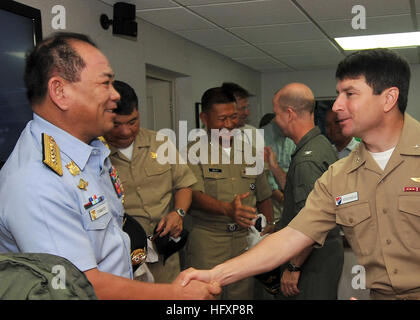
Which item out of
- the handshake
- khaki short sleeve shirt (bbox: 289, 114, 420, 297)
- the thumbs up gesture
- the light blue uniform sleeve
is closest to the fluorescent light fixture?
the thumbs up gesture

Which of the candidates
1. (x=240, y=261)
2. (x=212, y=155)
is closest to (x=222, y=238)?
(x=212, y=155)

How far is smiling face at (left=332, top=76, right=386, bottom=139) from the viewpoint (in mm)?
1716

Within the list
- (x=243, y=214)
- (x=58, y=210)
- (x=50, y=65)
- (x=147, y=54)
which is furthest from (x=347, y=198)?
(x=147, y=54)

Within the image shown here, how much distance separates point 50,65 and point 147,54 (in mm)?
2839

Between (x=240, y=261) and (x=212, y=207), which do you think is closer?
(x=240, y=261)

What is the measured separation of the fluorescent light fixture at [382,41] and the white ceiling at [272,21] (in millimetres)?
179

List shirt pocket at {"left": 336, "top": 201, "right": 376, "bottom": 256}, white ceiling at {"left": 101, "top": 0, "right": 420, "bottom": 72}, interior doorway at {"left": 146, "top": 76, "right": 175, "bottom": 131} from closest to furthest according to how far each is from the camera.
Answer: shirt pocket at {"left": 336, "top": 201, "right": 376, "bottom": 256}, white ceiling at {"left": 101, "top": 0, "right": 420, "bottom": 72}, interior doorway at {"left": 146, "top": 76, "right": 175, "bottom": 131}

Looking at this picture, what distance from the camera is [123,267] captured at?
62.6 inches

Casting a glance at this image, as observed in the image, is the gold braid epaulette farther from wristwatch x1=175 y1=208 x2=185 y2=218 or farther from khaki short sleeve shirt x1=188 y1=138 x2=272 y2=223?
khaki short sleeve shirt x1=188 y1=138 x2=272 y2=223

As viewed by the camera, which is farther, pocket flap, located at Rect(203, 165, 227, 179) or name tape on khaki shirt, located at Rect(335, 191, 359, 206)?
pocket flap, located at Rect(203, 165, 227, 179)

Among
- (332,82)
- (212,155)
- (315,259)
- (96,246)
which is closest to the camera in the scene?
(96,246)

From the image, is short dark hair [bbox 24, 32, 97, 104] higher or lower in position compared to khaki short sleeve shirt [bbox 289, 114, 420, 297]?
higher

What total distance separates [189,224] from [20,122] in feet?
4.10

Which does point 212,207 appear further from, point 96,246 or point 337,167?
point 96,246
